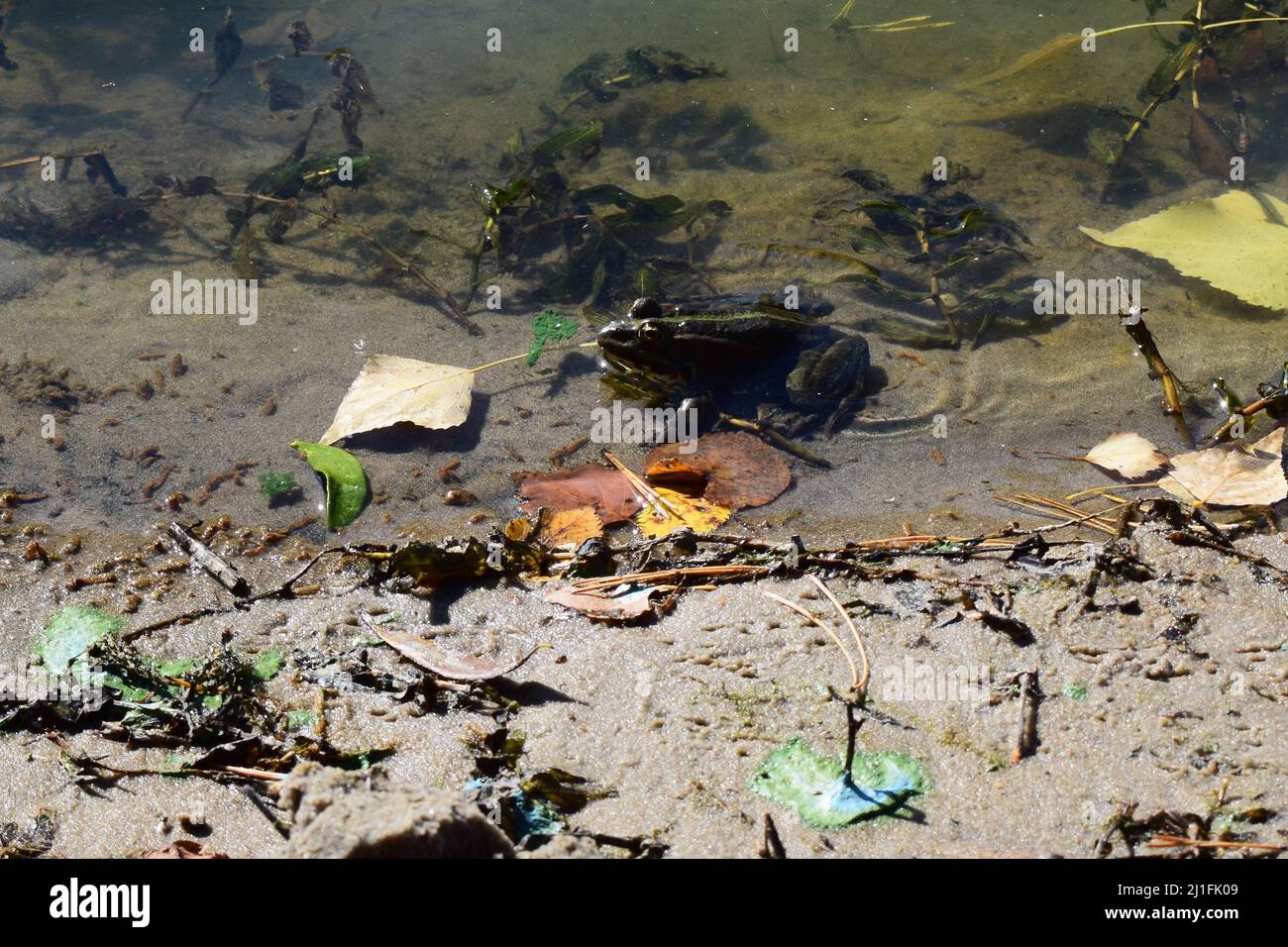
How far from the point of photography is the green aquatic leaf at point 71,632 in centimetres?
285

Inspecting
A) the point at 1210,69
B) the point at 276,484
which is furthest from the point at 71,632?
the point at 1210,69

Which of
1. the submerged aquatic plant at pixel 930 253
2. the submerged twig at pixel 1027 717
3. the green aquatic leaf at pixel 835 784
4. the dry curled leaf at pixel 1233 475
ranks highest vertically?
the submerged aquatic plant at pixel 930 253

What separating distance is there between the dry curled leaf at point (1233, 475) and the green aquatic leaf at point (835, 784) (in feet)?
7.63

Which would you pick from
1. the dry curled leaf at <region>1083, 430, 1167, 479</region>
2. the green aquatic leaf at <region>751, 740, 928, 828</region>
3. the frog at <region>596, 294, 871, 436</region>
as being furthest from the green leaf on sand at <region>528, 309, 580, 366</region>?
the green aquatic leaf at <region>751, 740, 928, 828</region>

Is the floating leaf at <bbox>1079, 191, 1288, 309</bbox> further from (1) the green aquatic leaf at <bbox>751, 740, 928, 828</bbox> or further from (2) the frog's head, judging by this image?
(1) the green aquatic leaf at <bbox>751, 740, 928, 828</bbox>

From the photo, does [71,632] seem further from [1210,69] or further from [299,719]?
[1210,69]

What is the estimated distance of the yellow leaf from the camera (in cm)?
368

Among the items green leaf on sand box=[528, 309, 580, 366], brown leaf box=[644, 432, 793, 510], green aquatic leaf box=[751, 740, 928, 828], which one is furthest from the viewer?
green leaf on sand box=[528, 309, 580, 366]

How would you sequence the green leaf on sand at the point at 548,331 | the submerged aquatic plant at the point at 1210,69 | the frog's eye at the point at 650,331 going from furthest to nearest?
the submerged aquatic plant at the point at 1210,69 → the green leaf on sand at the point at 548,331 → the frog's eye at the point at 650,331

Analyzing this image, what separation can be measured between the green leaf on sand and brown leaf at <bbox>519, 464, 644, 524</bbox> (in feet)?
3.15

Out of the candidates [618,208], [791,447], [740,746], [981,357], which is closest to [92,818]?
[740,746]

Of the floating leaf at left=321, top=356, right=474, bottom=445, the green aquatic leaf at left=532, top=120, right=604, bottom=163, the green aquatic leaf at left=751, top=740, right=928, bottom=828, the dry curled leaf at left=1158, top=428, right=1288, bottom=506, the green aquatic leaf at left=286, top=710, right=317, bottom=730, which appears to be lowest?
the green aquatic leaf at left=286, top=710, right=317, bottom=730

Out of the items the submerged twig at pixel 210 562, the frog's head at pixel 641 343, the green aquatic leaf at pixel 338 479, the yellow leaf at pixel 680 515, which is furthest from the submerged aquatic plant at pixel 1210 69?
the submerged twig at pixel 210 562

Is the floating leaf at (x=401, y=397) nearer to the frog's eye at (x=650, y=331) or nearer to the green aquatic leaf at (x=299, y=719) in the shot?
the frog's eye at (x=650, y=331)
